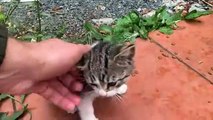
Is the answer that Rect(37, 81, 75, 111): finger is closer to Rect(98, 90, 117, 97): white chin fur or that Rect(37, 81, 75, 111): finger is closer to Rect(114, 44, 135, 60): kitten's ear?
Rect(98, 90, 117, 97): white chin fur

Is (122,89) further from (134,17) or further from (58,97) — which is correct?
(134,17)

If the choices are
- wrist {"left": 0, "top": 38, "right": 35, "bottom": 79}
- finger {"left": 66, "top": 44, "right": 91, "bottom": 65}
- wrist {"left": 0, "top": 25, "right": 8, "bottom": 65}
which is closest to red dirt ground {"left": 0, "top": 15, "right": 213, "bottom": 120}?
finger {"left": 66, "top": 44, "right": 91, "bottom": 65}

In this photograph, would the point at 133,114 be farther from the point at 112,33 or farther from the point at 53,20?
the point at 53,20

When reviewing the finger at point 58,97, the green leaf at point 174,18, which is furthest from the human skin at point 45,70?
the green leaf at point 174,18

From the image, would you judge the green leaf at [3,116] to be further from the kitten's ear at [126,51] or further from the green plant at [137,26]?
the green plant at [137,26]

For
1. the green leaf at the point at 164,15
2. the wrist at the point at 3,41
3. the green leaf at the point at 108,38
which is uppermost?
the wrist at the point at 3,41

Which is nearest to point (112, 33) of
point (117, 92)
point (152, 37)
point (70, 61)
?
point (152, 37)

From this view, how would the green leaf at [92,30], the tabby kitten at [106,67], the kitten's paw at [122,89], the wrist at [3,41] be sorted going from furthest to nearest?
the green leaf at [92,30], the kitten's paw at [122,89], the tabby kitten at [106,67], the wrist at [3,41]

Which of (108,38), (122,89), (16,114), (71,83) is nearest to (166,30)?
(108,38)
